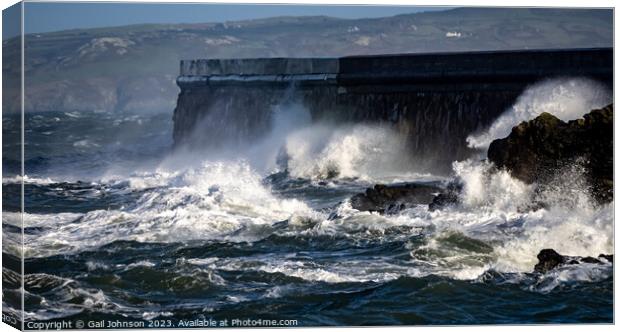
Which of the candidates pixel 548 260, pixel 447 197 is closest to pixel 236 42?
pixel 447 197

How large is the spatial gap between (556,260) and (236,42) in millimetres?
3007

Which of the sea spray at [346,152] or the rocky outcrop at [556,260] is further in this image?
the sea spray at [346,152]

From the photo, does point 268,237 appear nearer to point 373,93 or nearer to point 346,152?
point 346,152

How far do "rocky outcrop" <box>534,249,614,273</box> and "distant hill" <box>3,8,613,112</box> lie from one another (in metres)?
1.59

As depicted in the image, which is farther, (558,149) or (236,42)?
(558,149)

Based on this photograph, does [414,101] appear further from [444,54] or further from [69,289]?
[69,289]

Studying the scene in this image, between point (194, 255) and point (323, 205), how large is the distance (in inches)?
58.6

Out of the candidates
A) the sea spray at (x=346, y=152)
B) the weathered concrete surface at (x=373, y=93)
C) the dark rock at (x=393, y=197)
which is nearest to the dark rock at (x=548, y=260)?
the dark rock at (x=393, y=197)

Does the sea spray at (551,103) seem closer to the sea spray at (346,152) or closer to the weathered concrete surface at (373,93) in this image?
the weathered concrete surface at (373,93)

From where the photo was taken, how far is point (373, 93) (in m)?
16.1

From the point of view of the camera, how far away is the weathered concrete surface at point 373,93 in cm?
1502

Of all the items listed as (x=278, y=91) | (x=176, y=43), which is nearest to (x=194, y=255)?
(x=176, y=43)

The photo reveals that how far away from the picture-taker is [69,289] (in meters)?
12.8

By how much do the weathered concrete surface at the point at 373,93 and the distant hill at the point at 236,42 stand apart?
1.12 ft
